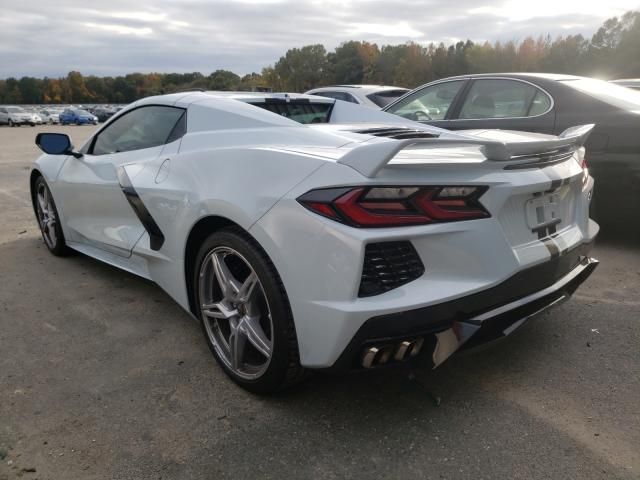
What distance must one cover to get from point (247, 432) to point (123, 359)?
0.99m

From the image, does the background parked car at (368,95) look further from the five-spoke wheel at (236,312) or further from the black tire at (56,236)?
the five-spoke wheel at (236,312)

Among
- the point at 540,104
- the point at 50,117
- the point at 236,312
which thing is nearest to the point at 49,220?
the point at 236,312

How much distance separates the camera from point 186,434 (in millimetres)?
2160

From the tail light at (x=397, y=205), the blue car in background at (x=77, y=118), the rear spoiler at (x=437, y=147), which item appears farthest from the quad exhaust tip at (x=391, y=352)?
the blue car in background at (x=77, y=118)

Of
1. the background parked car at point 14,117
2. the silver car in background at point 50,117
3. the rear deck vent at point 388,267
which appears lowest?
the silver car in background at point 50,117

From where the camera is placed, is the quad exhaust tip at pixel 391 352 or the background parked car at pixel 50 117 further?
the background parked car at pixel 50 117

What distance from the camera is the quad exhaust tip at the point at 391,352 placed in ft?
6.22

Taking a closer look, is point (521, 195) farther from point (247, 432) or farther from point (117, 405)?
point (117, 405)

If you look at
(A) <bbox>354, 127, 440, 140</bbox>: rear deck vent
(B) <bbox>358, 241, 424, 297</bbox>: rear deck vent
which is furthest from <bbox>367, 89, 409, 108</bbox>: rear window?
(B) <bbox>358, 241, 424, 297</bbox>: rear deck vent

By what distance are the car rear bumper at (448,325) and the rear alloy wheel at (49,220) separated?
339cm

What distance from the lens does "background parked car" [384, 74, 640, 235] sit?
4.15 metres

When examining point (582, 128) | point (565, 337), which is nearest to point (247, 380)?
point (565, 337)

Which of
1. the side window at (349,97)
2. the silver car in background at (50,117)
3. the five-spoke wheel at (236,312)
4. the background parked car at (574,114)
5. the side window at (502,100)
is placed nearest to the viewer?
the five-spoke wheel at (236,312)

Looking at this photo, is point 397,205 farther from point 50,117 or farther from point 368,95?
point 50,117
